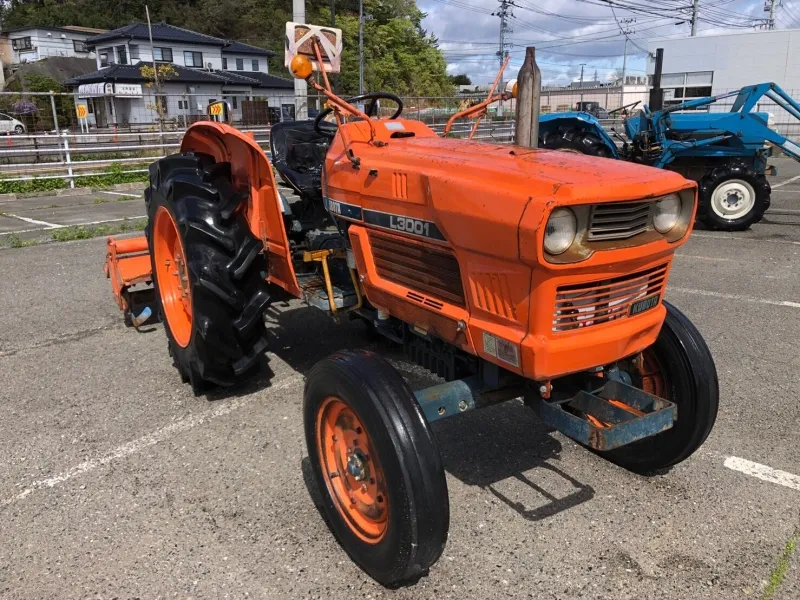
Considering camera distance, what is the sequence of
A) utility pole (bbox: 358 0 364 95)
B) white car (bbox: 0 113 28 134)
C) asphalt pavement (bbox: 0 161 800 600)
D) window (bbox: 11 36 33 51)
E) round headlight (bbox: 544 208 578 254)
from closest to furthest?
round headlight (bbox: 544 208 578 254) < asphalt pavement (bbox: 0 161 800 600) < utility pole (bbox: 358 0 364 95) < white car (bbox: 0 113 28 134) < window (bbox: 11 36 33 51)

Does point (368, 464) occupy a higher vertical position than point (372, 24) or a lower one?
lower

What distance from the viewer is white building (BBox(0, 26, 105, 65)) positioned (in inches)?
2345

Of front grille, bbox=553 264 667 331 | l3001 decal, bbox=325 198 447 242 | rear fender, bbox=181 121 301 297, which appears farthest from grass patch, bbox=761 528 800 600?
rear fender, bbox=181 121 301 297

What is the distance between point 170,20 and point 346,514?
73033mm

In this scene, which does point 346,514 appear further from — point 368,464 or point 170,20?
point 170,20

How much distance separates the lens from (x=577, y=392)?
2.65m

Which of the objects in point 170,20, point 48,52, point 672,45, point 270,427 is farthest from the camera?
point 170,20

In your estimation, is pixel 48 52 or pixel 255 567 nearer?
pixel 255 567

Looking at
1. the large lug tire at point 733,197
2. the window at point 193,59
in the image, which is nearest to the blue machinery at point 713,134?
the large lug tire at point 733,197

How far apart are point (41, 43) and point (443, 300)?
69319 millimetres

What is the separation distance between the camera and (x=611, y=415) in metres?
2.52

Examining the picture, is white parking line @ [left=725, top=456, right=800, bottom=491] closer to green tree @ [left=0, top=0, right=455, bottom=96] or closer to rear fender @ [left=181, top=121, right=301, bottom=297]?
rear fender @ [left=181, top=121, right=301, bottom=297]

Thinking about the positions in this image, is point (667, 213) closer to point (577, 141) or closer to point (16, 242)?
Answer: point (16, 242)

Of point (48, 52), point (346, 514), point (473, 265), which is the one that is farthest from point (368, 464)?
point (48, 52)
